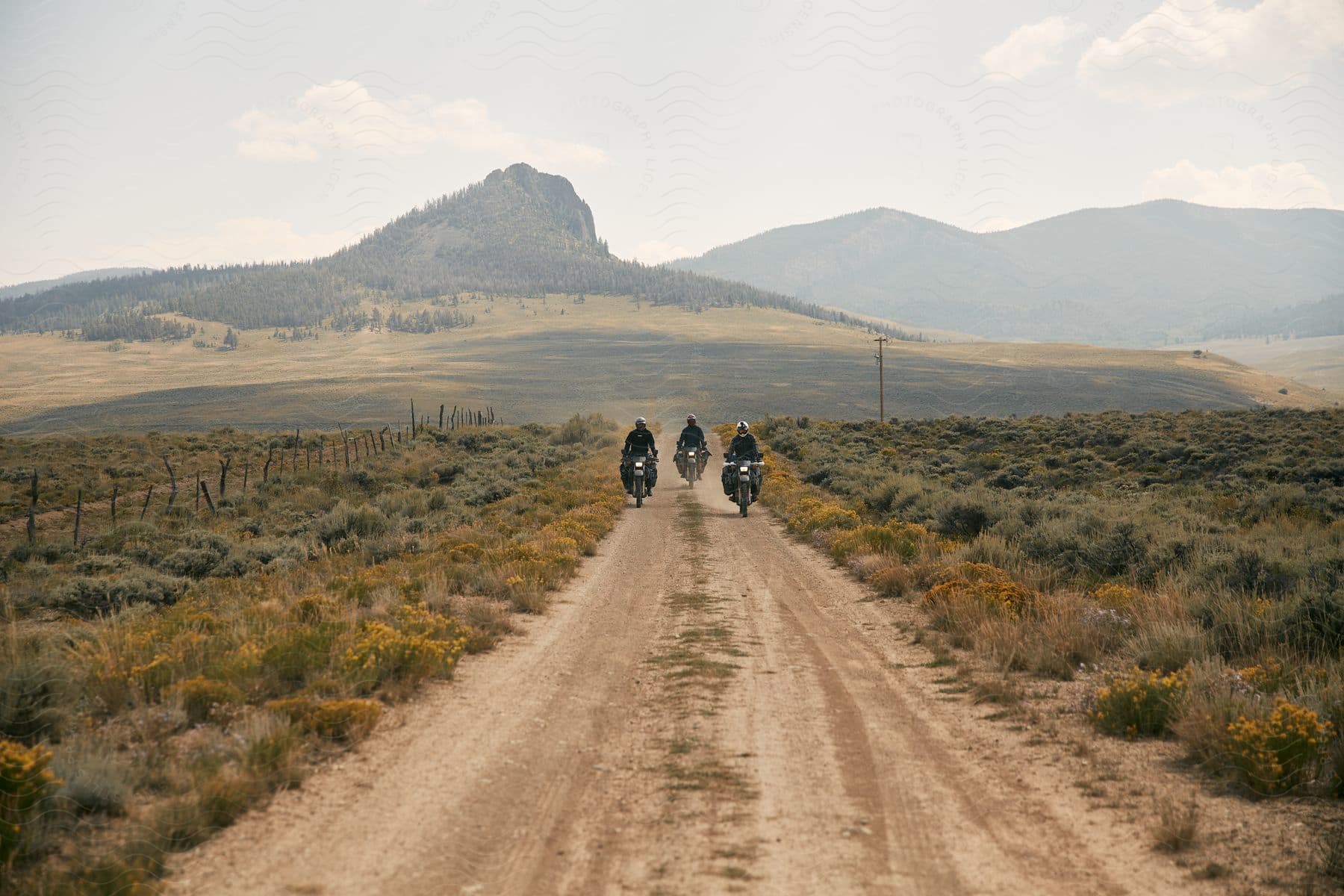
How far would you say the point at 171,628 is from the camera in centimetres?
890

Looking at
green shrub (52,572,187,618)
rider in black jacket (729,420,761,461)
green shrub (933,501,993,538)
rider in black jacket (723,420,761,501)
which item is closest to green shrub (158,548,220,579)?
green shrub (52,572,187,618)

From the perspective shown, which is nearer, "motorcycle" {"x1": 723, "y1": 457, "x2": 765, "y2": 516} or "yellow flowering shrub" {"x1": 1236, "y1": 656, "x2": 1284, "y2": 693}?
"yellow flowering shrub" {"x1": 1236, "y1": 656, "x2": 1284, "y2": 693}

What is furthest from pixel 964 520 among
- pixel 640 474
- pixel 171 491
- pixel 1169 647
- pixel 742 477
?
pixel 171 491

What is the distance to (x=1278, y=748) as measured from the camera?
217 inches

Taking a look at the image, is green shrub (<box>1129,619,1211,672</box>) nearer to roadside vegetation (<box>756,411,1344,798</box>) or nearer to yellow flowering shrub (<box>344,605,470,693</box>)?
roadside vegetation (<box>756,411,1344,798</box>)

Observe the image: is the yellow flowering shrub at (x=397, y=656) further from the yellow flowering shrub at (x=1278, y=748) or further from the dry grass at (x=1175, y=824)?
the yellow flowering shrub at (x=1278, y=748)

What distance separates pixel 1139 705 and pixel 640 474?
1810 cm

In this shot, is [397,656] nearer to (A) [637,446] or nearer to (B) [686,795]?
(B) [686,795]

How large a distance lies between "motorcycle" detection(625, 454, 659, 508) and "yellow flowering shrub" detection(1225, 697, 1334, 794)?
18.8m

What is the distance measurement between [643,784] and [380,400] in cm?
12155

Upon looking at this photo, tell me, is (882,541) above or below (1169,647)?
below

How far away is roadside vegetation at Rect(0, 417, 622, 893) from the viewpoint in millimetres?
4695

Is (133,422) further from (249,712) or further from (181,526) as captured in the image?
(249,712)

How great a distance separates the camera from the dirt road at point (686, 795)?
439 centimetres
